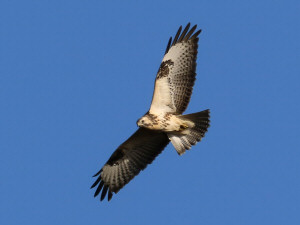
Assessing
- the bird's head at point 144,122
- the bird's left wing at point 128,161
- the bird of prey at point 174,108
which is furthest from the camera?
the bird's left wing at point 128,161

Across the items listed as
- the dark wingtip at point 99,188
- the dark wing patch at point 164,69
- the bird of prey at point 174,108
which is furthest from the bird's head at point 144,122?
the dark wingtip at point 99,188

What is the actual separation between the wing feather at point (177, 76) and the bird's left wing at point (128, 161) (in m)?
0.77

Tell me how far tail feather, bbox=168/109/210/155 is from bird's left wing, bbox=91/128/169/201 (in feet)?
1.56

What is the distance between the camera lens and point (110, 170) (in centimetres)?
1220

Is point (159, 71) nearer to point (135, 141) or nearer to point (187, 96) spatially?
point (187, 96)

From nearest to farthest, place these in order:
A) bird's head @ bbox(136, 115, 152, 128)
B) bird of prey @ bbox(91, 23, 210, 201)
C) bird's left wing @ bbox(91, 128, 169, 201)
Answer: bird's head @ bbox(136, 115, 152, 128) → bird of prey @ bbox(91, 23, 210, 201) → bird's left wing @ bbox(91, 128, 169, 201)

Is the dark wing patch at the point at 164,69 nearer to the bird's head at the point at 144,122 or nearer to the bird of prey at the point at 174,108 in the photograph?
the bird of prey at the point at 174,108

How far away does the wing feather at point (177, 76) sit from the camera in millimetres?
11375

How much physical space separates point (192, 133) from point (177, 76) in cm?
115

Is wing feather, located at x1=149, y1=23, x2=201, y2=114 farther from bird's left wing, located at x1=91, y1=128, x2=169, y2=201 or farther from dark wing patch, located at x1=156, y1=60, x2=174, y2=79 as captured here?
bird's left wing, located at x1=91, y1=128, x2=169, y2=201

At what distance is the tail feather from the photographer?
37.0ft

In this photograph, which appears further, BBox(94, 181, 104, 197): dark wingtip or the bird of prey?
BBox(94, 181, 104, 197): dark wingtip

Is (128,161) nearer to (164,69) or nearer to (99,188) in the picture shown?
(99,188)

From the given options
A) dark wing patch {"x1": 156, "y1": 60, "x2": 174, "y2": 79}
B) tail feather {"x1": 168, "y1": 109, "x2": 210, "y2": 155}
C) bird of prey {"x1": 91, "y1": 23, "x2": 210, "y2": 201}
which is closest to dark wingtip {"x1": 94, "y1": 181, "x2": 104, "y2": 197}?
bird of prey {"x1": 91, "y1": 23, "x2": 210, "y2": 201}
